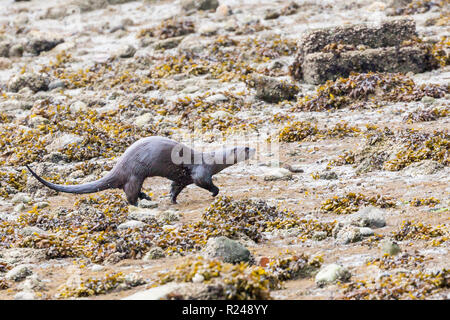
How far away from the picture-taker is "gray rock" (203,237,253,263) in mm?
6059

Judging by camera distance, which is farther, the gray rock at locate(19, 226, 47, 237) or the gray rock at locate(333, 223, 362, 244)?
the gray rock at locate(19, 226, 47, 237)

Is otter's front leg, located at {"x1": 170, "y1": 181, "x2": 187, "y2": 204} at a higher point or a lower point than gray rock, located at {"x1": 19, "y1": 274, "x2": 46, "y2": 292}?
lower

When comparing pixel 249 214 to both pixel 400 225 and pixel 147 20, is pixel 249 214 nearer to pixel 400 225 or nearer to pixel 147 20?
pixel 400 225

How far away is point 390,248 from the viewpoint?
599 cm

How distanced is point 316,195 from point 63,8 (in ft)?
48.5

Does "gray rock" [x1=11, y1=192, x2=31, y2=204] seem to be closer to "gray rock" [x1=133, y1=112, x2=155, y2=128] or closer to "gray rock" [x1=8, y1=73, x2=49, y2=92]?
"gray rock" [x1=133, y1=112, x2=155, y2=128]

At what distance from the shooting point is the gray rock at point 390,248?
597 centimetres

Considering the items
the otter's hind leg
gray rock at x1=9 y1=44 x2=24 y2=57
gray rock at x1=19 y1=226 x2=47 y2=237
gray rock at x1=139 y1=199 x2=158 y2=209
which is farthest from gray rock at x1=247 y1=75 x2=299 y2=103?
gray rock at x1=9 y1=44 x2=24 y2=57

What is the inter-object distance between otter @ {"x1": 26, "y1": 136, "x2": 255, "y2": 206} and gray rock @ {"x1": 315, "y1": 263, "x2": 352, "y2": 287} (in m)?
2.76

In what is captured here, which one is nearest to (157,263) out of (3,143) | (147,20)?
(3,143)

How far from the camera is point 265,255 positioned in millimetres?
6492

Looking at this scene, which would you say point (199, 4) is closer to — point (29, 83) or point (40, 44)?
point (40, 44)

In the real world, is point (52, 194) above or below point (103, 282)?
below

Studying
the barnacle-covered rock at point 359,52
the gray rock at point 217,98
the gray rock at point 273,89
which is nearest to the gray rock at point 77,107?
the gray rock at point 217,98
